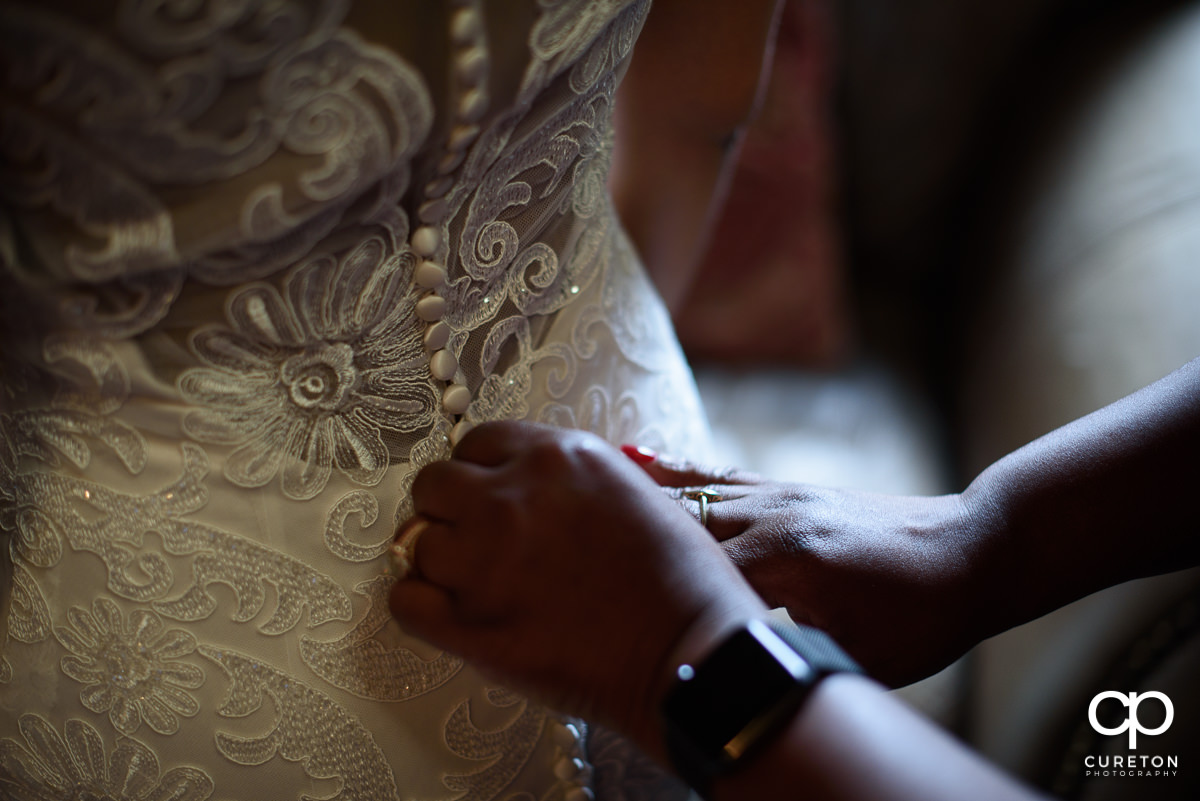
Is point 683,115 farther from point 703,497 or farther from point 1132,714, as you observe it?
point 1132,714

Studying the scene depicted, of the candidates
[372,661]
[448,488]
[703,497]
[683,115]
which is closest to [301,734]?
[372,661]

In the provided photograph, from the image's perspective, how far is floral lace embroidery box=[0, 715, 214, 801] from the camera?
448 mm

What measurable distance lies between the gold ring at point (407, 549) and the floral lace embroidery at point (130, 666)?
13 cm

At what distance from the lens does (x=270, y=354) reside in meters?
0.40

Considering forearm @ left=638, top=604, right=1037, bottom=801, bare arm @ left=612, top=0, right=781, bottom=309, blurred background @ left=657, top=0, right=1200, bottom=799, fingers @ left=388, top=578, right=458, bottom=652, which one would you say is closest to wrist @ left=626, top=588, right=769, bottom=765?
forearm @ left=638, top=604, right=1037, bottom=801

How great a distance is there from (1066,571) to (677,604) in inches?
11.3

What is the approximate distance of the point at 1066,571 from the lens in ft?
1.56

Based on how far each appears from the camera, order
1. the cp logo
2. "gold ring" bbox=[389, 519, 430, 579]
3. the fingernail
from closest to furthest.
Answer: "gold ring" bbox=[389, 519, 430, 579], the fingernail, the cp logo

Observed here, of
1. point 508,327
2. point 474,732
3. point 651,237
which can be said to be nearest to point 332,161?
point 508,327

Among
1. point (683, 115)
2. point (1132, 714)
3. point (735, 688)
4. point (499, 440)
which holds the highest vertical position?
point (683, 115)

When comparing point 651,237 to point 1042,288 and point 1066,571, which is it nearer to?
point 1066,571

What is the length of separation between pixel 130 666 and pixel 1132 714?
0.87m

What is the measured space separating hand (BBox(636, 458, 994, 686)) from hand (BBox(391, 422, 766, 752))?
0.09m

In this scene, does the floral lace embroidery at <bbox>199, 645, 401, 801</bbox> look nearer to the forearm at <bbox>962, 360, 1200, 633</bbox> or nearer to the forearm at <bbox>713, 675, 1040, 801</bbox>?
the forearm at <bbox>713, 675, 1040, 801</bbox>
